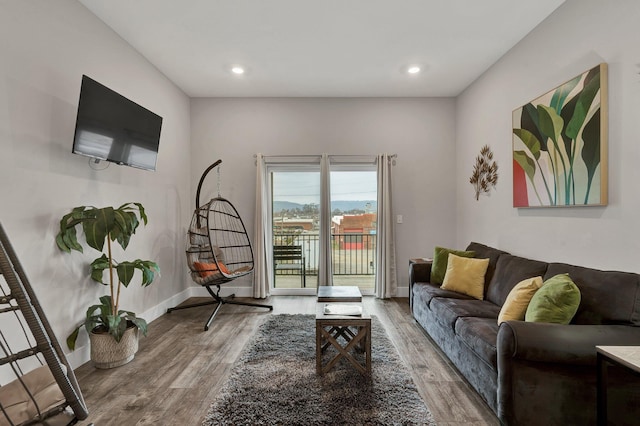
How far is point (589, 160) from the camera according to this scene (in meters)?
2.28

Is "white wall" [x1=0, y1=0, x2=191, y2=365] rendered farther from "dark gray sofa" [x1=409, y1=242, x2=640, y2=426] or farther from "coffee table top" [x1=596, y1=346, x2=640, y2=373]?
"coffee table top" [x1=596, y1=346, x2=640, y2=373]

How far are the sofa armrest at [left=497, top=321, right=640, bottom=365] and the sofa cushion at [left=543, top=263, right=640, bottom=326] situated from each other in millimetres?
101

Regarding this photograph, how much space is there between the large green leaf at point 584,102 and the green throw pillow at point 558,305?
1200mm

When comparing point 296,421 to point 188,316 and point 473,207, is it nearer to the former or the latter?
point 188,316

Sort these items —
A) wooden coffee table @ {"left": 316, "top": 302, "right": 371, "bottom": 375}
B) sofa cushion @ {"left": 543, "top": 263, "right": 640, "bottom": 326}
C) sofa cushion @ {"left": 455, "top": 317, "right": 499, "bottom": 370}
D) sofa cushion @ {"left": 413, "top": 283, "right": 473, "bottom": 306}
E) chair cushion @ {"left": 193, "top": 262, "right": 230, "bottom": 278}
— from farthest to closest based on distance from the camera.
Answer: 1. chair cushion @ {"left": 193, "top": 262, "right": 230, "bottom": 278}
2. sofa cushion @ {"left": 413, "top": 283, "right": 473, "bottom": 306}
3. wooden coffee table @ {"left": 316, "top": 302, "right": 371, "bottom": 375}
4. sofa cushion @ {"left": 455, "top": 317, "right": 499, "bottom": 370}
5. sofa cushion @ {"left": 543, "top": 263, "right": 640, "bottom": 326}

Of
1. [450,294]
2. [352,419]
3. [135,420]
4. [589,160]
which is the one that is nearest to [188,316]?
[135,420]

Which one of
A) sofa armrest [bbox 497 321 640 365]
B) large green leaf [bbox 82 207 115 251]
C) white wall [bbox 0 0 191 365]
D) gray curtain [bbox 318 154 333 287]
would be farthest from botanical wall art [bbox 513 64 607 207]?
white wall [bbox 0 0 191 365]

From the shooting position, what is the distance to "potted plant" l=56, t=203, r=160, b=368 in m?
2.37

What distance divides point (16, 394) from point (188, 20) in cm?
287

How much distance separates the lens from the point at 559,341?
169 centimetres

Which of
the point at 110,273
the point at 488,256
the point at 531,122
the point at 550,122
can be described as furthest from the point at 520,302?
the point at 110,273

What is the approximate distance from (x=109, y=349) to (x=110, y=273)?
60cm

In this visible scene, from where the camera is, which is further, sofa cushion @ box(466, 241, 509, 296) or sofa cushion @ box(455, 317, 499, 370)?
sofa cushion @ box(466, 241, 509, 296)

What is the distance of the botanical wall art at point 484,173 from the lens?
362 cm
